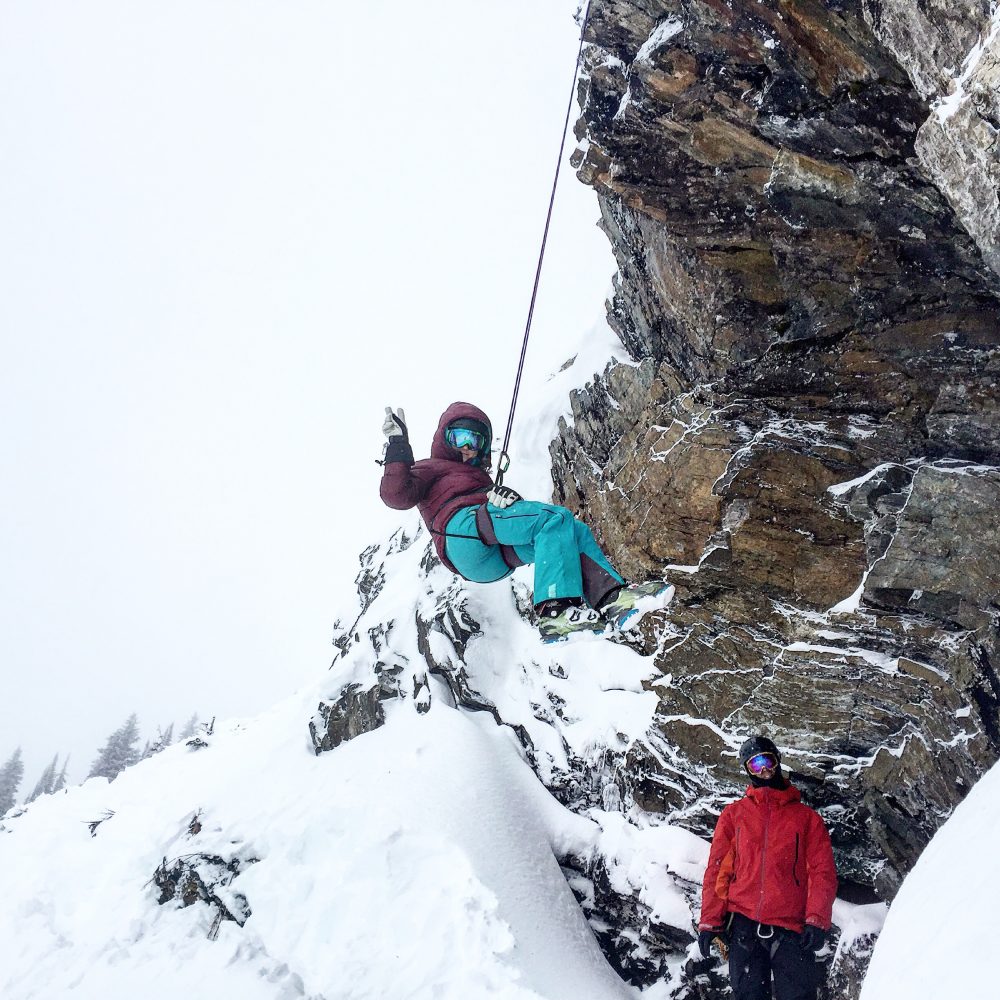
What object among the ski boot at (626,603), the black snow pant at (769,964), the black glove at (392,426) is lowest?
the black snow pant at (769,964)

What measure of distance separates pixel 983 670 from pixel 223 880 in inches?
356

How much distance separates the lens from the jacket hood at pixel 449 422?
6.12 meters

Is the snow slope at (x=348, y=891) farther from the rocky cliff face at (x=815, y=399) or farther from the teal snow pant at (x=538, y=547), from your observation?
the teal snow pant at (x=538, y=547)

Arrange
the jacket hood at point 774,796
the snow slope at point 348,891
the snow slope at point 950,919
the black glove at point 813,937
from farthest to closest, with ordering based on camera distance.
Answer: the snow slope at point 348,891
the jacket hood at point 774,796
the black glove at point 813,937
the snow slope at point 950,919

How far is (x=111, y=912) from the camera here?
9.30m

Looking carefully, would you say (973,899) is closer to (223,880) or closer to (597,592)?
(597,592)

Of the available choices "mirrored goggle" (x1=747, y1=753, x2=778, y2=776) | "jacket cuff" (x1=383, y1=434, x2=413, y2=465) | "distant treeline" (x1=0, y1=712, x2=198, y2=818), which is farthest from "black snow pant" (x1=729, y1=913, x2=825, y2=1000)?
"distant treeline" (x1=0, y1=712, x2=198, y2=818)

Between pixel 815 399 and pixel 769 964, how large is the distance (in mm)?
4793

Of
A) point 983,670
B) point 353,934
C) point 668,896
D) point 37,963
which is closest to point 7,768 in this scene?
point 37,963

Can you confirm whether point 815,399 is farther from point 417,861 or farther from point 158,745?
point 158,745

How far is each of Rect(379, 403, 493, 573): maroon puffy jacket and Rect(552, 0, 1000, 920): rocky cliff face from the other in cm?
240

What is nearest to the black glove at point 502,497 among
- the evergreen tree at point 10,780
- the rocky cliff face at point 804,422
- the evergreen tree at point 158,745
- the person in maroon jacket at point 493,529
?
the person in maroon jacket at point 493,529

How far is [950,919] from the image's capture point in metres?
2.89

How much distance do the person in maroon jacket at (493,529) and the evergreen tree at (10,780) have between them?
45.2 m
